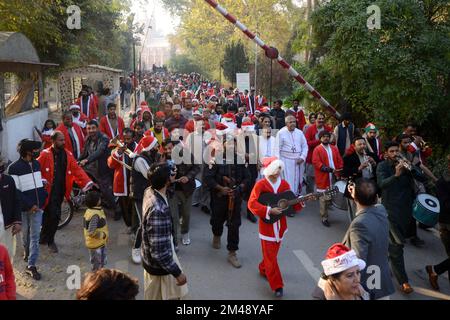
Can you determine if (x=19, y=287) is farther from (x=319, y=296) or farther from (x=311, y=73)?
(x=311, y=73)

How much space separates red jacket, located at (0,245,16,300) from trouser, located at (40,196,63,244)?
290 centimetres

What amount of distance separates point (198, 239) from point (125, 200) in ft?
4.27

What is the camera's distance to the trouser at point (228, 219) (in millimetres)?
5953

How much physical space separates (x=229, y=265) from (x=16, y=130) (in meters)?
7.57

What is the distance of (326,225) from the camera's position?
747cm

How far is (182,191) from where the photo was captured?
6.48m

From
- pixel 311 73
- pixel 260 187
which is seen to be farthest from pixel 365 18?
pixel 260 187

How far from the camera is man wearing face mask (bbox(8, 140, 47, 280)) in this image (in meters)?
5.27

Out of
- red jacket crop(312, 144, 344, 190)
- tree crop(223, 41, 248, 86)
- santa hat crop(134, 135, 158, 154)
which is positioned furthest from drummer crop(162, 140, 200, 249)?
tree crop(223, 41, 248, 86)

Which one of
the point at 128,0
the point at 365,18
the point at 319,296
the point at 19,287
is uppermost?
the point at 128,0

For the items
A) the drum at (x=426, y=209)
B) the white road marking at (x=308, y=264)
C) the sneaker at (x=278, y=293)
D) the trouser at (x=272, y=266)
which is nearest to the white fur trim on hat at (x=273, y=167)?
the trouser at (x=272, y=266)

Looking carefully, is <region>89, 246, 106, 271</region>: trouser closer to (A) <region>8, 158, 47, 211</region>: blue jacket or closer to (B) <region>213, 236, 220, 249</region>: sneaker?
(A) <region>8, 158, 47, 211</region>: blue jacket

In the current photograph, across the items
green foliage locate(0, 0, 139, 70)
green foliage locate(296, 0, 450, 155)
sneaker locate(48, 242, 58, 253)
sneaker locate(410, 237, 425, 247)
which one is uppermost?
green foliage locate(0, 0, 139, 70)

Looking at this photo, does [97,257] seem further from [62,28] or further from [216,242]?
[62,28]
